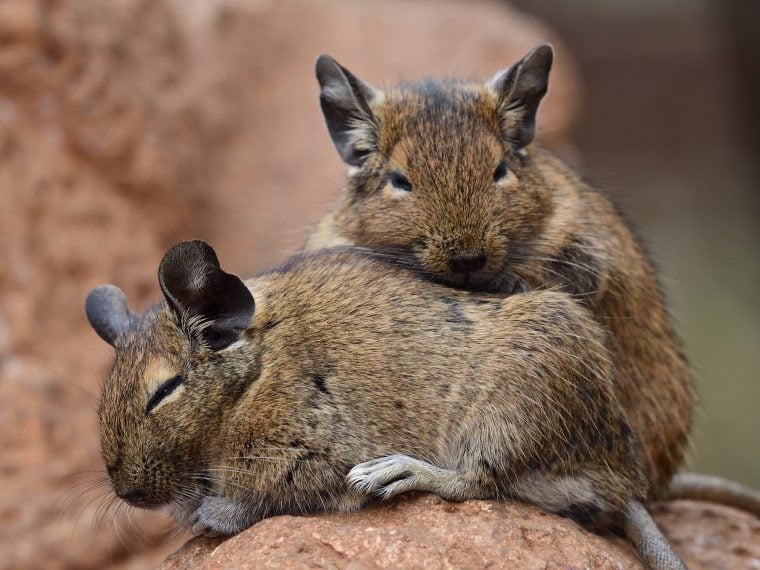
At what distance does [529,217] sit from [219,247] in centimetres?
607

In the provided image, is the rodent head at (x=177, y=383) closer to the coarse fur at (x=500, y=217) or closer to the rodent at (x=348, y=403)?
the rodent at (x=348, y=403)

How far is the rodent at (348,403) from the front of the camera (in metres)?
5.07

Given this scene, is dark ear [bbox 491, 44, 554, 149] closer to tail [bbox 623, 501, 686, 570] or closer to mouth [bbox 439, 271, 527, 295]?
mouth [bbox 439, 271, 527, 295]

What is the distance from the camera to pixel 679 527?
661cm

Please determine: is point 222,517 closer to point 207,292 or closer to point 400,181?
point 207,292

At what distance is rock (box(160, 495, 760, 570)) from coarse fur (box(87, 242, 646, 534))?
0.13 metres

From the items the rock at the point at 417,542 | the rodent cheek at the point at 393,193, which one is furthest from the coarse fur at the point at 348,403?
the rodent cheek at the point at 393,193

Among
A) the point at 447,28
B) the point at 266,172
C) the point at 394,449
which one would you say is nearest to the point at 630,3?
the point at 447,28

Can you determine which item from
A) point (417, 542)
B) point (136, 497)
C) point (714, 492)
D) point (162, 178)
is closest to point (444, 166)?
point (417, 542)

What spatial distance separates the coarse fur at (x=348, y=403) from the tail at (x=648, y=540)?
0.54ft

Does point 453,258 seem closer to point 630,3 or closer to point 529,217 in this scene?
point 529,217

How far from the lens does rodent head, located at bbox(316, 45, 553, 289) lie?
5.75 m

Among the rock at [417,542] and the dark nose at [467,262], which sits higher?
the dark nose at [467,262]

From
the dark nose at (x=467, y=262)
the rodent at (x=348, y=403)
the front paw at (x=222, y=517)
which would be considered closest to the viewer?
the rodent at (x=348, y=403)
